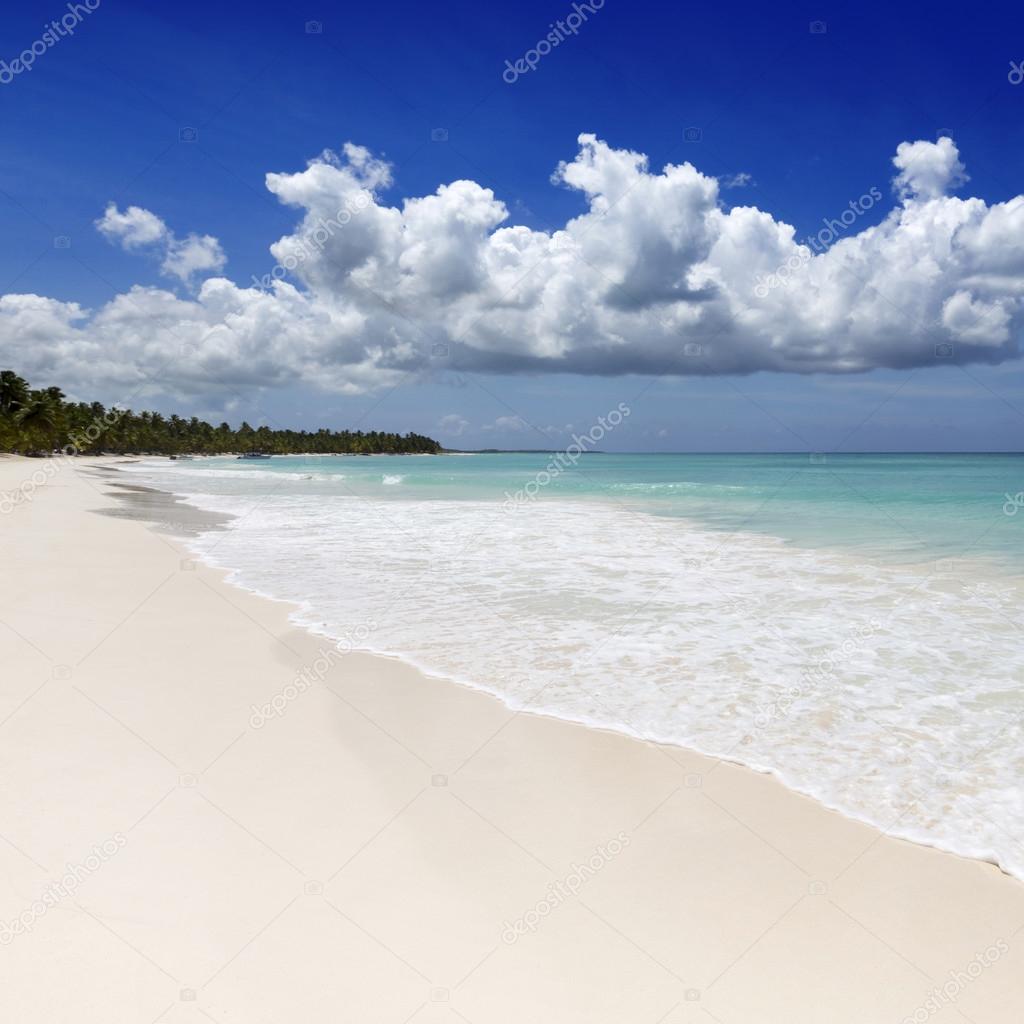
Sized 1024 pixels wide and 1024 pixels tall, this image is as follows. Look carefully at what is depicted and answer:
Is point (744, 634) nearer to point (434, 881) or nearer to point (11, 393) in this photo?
point (434, 881)

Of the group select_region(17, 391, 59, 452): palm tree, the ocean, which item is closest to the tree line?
select_region(17, 391, 59, 452): palm tree

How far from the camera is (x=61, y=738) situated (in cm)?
518

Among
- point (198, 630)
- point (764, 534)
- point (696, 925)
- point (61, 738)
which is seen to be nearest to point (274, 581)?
point (198, 630)

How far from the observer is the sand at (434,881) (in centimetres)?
303

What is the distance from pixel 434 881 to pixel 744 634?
6114 mm

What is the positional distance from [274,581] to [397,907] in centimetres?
920
